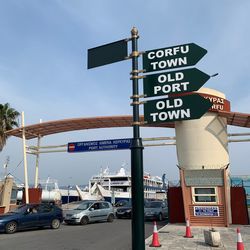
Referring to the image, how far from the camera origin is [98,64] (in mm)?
6000

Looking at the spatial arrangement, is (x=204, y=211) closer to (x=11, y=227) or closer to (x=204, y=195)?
(x=204, y=195)

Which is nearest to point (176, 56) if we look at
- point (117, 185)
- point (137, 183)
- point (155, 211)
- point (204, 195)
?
point (137, 183)

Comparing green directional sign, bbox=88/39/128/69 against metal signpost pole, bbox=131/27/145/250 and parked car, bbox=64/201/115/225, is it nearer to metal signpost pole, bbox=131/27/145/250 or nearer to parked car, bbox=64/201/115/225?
metal signpost pole, bbox=131/27/145/250

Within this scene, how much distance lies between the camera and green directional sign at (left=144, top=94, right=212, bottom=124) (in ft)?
17.3

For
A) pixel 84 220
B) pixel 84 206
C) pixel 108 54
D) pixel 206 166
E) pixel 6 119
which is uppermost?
pixel 6 119

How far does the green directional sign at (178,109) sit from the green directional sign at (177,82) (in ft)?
0.44

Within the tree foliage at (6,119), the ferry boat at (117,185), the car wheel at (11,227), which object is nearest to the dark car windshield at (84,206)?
the car wheel at (11,227)

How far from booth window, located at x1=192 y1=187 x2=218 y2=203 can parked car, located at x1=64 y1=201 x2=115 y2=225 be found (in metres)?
7.56

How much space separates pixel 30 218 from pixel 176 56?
14.7 meters

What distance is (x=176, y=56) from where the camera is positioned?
5477 mm

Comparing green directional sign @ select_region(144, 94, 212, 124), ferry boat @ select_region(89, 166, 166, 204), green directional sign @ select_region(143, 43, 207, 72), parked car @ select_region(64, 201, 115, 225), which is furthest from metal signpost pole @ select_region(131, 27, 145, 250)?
ferry boat @ select_region(89, 166, 166, 204)

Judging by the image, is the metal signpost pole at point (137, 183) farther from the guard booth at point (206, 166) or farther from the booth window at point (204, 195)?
the booth window at point (204, 195)

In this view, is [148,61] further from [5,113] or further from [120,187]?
[120,187]

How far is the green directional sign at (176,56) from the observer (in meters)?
5.41
